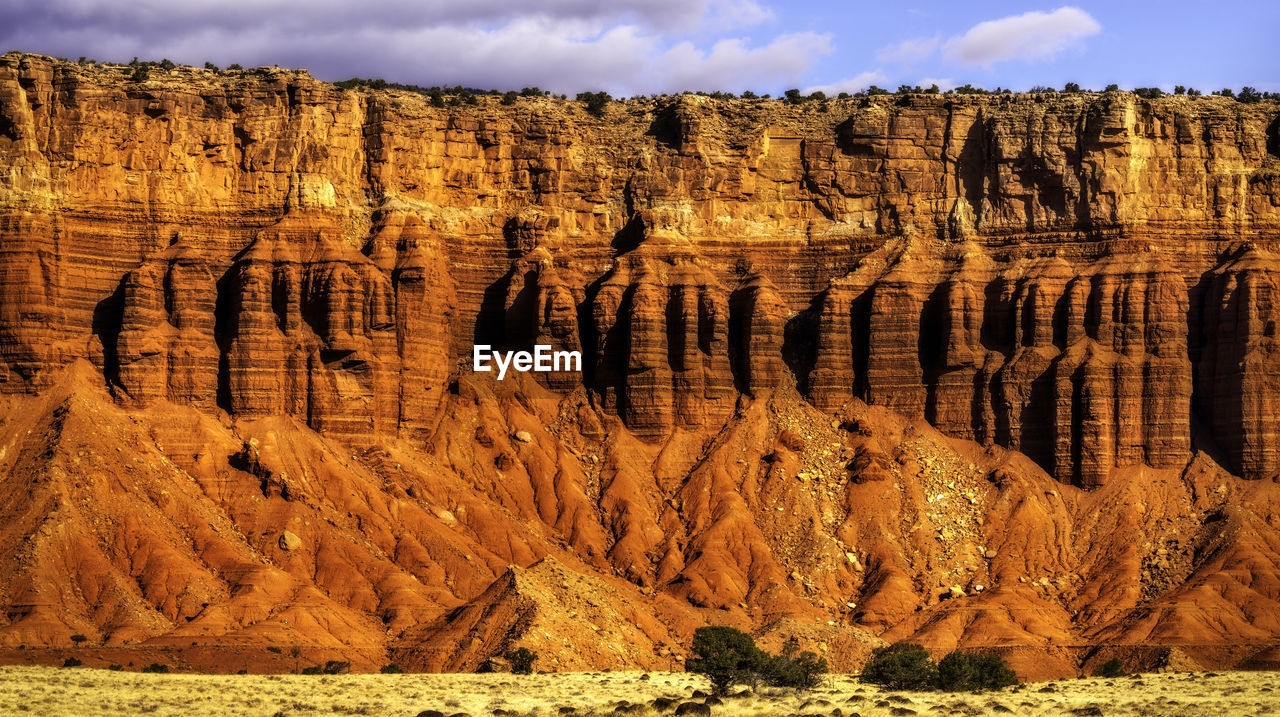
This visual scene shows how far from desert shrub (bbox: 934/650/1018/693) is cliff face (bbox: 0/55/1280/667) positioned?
13066 millimetres

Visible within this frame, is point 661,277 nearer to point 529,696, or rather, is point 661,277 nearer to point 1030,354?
point 1030,354

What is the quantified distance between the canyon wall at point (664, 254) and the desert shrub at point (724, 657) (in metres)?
23.9

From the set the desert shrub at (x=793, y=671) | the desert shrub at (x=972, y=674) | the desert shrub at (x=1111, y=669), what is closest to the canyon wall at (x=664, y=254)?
the desert shrub at (x=1111, y=669)

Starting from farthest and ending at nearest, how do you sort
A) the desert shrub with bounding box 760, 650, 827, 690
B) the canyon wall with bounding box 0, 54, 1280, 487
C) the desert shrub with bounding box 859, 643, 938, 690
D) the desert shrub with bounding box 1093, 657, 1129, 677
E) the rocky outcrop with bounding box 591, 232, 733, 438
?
the rocky outcrop with bounding box 591, 232, 733, 438 → the canyon wall with bounding box 0, 54, 1280, 487 → the desert shrub with bounding box 1093, 657, 1129, 677 → the desert shrub with bounding box 859, 643, 938, 690 → the desert shrub with bounding box 760, 650, 827, 690

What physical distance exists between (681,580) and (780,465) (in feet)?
30.8

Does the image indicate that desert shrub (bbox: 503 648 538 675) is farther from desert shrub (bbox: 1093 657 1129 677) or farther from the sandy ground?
desert shrub (bbox: 1093 657 1129 677)

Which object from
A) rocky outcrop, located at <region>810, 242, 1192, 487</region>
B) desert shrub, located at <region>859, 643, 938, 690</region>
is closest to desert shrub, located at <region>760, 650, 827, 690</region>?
desert shrub, located at <region>859, 643, 938, 690</region>

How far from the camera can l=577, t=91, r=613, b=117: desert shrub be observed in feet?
388

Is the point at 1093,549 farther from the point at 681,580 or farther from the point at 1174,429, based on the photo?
the point at 681,580

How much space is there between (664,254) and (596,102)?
400 inches

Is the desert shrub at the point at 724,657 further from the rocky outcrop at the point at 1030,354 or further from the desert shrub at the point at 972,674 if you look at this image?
the rocky outcrop at the point at 1030,354

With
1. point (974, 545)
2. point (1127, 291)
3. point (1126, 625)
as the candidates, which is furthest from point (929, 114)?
point (1126, 625)

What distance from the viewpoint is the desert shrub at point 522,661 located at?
84.6 meters

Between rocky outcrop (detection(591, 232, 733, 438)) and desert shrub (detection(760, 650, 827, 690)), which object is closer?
desert shrub (detection(760, 650, 827, 690))
